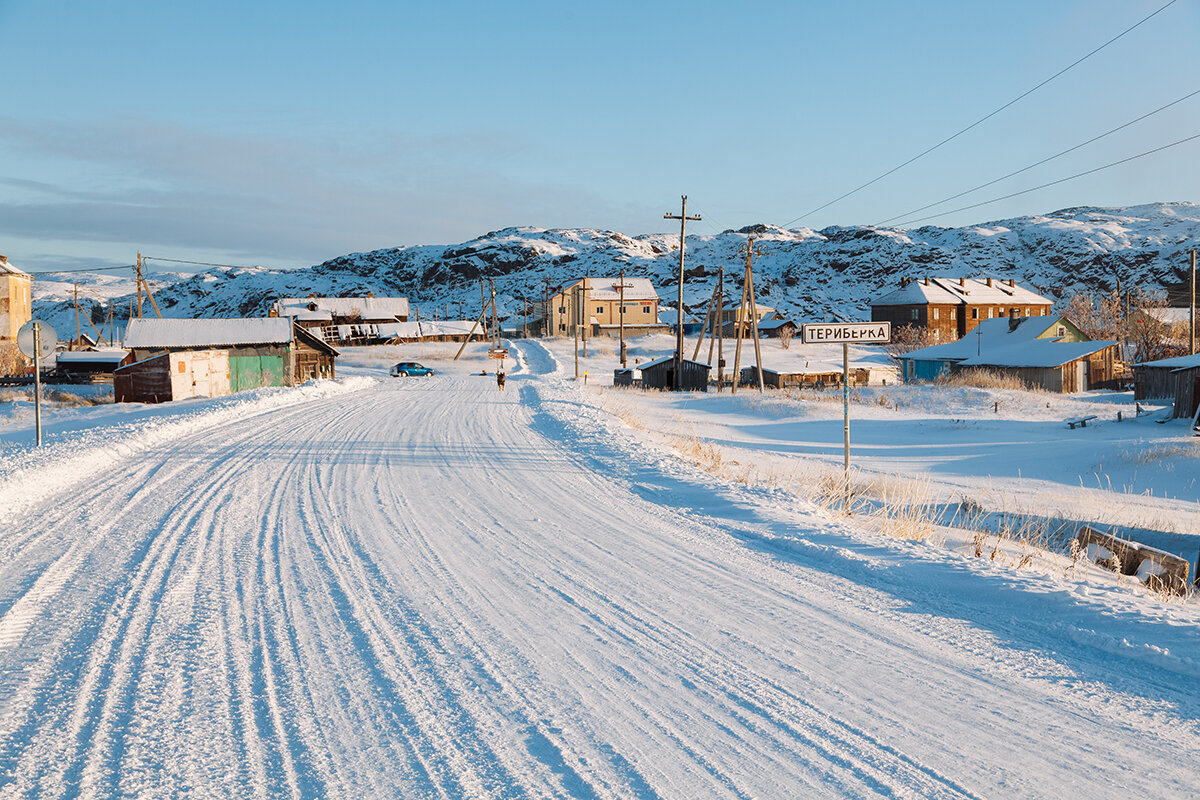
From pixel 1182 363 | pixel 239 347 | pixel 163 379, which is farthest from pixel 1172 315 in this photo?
pixel 163 379

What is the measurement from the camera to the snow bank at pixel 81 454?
34.3 feet

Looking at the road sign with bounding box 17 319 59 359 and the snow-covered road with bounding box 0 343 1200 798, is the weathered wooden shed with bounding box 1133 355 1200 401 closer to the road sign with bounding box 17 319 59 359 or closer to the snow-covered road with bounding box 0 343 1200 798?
the snow-covered road with bounding box 0 343 1200 798

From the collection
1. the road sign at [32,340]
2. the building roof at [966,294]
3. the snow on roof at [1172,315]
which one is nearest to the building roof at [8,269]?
the road sign at [32,340]

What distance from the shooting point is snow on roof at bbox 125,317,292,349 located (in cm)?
4878

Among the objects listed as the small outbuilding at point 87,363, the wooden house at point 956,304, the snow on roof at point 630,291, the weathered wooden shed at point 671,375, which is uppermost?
the snow on roof at point 630,291

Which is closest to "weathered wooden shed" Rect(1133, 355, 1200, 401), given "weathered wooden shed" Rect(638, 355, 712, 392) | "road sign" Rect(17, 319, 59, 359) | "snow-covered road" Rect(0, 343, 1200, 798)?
"weathered wooden shed" Rect(638, 355, 712, 392)

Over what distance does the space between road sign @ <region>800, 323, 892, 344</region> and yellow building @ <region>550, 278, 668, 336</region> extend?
96.4 m

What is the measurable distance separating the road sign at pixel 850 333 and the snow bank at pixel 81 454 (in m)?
11.1

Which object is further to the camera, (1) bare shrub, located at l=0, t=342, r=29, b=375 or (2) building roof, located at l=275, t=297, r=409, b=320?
(2) building roof, located at l=275, t=297, r=409, b=320

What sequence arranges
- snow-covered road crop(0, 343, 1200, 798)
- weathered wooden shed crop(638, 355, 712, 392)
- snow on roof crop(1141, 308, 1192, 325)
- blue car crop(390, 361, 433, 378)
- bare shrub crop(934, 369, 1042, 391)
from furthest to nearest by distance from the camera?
snow on roof crop(1141, 308, 1192, 325), blue car crop(390, 361, 433, 378), weathered wooden shed crop(638, 355, 712, 392), bare shrub crop(934, 369, 1042, 391), snow-covered road crop(0, 343, 1200, 798)

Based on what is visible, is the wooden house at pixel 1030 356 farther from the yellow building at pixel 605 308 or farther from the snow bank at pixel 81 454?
the snow bank at pixel 81 454

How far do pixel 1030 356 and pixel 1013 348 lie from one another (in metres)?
3.55

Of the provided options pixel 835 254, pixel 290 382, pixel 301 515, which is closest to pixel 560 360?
pixel 290 382

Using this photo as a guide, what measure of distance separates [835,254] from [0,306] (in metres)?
153
